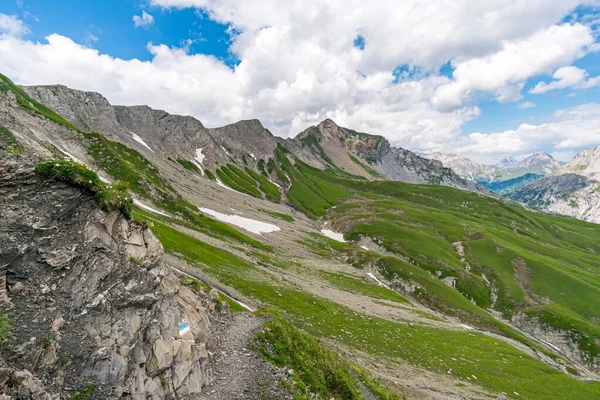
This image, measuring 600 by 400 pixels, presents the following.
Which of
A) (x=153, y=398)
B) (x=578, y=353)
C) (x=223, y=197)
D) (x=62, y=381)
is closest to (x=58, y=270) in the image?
(x=62, y=381)

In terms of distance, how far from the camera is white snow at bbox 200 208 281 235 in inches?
4196

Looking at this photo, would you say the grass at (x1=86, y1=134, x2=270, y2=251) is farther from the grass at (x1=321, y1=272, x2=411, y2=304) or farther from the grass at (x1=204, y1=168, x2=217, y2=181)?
the grass at (x1=204, y1=168, x2=217, y2=181)

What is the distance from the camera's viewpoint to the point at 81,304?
14.2m

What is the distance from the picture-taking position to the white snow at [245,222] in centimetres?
10657

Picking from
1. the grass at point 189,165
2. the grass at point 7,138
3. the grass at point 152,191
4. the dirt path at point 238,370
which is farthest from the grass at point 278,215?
the dirt path at point 238,370

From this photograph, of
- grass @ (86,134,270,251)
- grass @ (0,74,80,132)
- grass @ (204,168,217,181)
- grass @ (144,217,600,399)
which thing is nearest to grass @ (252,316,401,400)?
grass @ (144,217,600,399)

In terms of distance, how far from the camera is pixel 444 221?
160500 mm

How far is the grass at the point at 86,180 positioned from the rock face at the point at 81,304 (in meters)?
0.41

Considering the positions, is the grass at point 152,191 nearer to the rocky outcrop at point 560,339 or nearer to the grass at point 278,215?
the grass at point 278,215

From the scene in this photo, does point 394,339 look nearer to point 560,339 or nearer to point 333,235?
point 560,339

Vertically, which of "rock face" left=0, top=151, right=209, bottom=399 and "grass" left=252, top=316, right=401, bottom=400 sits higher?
"rock face" left=0, top=151, right=209, bottom=399

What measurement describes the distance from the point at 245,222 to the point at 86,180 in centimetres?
9796

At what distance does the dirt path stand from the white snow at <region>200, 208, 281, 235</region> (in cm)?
8209

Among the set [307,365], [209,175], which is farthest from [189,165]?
[307,365]
